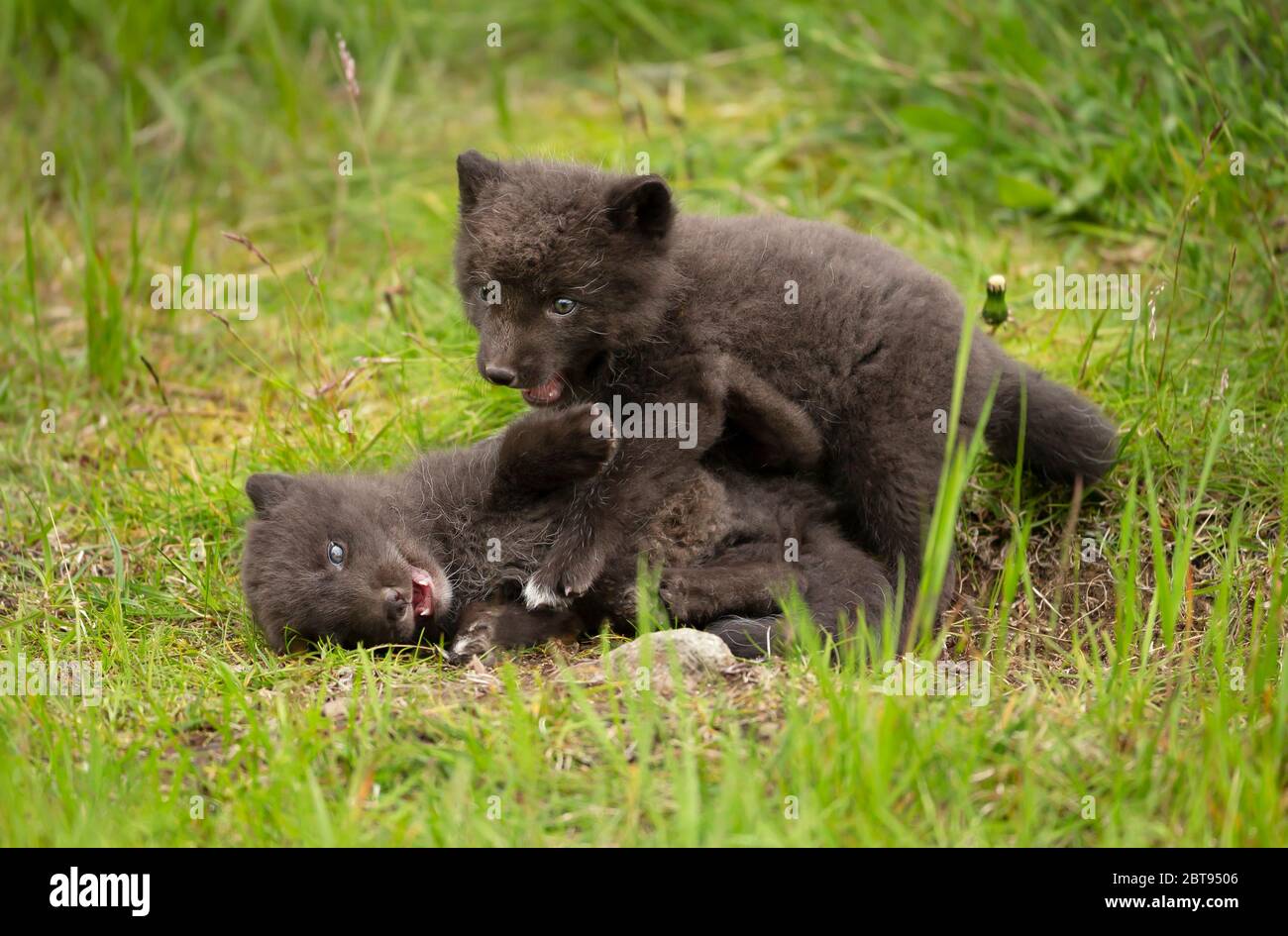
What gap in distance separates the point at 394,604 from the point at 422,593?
0.77 ft

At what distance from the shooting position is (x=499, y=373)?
15.0ft

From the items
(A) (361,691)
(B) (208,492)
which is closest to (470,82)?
(B) (208,492)

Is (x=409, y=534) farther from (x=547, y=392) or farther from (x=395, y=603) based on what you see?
(x=547, y=392)

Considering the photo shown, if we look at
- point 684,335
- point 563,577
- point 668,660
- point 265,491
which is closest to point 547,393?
point 684,335

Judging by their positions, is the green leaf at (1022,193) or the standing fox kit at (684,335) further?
the green leaf at (1022,193)

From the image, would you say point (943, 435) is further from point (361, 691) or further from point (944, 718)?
point (361, 691)

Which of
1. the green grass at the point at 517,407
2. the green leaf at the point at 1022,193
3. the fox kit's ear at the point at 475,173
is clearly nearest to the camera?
the green grass at the point at 517,407

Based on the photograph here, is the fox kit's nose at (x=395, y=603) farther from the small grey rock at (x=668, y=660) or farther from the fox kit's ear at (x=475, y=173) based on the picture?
the fox kit's ear at (x=475, y=173)

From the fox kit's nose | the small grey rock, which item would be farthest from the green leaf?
the fox kit's nose

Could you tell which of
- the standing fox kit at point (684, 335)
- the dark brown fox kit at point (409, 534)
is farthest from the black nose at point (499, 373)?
the dark brown fox kit at point (409, 534)

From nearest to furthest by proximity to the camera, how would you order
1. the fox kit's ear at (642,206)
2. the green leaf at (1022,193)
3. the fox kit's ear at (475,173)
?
the fox kit's ear at (642,206) → the fox kit's ear at (475,173) → the green leaf at (1022,193)

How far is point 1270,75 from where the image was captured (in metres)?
6.12

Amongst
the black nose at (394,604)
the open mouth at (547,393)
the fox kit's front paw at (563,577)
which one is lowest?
the black nose at (394,604)

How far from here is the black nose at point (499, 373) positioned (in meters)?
4.56
